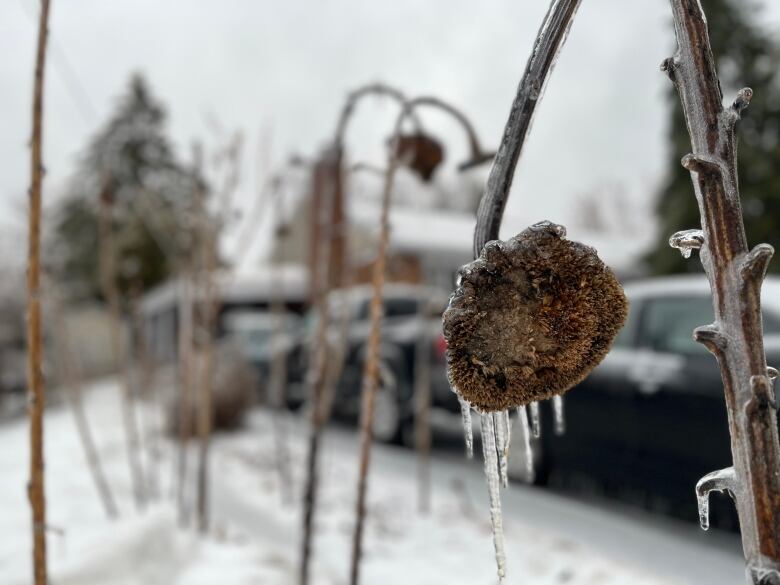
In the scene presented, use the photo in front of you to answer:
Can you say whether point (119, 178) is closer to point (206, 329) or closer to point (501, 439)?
point (206, 329)

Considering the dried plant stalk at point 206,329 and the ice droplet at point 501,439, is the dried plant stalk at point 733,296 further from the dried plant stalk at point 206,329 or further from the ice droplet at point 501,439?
the dried plant stalk at point 206,329

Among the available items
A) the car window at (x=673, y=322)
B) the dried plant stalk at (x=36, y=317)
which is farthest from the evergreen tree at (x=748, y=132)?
the dried plant stalk at (x=36, y=317)

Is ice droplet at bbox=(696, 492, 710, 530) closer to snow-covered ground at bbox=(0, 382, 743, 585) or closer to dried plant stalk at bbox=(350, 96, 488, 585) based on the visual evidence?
dried plant stalk at bbox=(350, 96, 488, 585)

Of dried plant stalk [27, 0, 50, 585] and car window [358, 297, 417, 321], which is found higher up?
dried plant stalk [27, 0, 50, 585]

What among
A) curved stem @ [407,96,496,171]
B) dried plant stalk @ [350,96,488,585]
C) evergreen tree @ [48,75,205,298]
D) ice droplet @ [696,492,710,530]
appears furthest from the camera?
evergreen tree @ [48,75,205,298]

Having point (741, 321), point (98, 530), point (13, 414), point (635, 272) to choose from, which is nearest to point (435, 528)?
point (98, 530)

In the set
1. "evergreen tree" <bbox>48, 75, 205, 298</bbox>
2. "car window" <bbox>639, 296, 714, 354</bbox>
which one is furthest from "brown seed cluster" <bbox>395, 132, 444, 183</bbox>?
"evergreen tree" <bbox>48, 75, 205, 298</bbox>

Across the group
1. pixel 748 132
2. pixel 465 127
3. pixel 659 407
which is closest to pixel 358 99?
pixel 465 127
